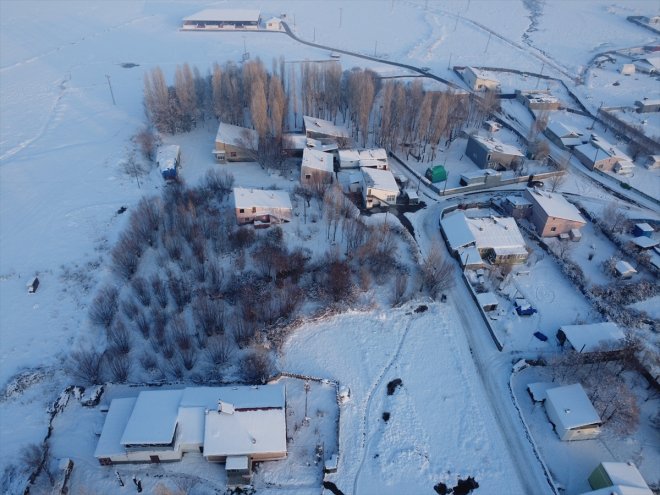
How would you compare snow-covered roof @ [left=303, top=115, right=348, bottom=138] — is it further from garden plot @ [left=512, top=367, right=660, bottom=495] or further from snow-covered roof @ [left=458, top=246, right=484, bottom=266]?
garden plot @ [left=512, top=367, right=660, bottom=495]

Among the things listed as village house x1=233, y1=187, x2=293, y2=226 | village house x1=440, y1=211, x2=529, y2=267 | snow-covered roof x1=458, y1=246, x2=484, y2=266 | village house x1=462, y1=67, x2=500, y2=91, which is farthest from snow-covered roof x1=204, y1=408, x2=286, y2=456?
village house x1=462, y1=67, x2=500, y2=91

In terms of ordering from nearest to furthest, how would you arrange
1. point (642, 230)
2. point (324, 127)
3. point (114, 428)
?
point (114, 428)
point (642, 230)
point (324, 127)

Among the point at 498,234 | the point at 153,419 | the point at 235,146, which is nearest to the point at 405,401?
the point at 153,419

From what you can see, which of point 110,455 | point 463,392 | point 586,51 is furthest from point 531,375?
point 586,51

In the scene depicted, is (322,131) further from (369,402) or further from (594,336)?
(594,336)

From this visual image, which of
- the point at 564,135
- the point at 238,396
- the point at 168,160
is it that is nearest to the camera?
the point at 238,396

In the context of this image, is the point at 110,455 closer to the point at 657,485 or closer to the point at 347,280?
the point at 347,280
